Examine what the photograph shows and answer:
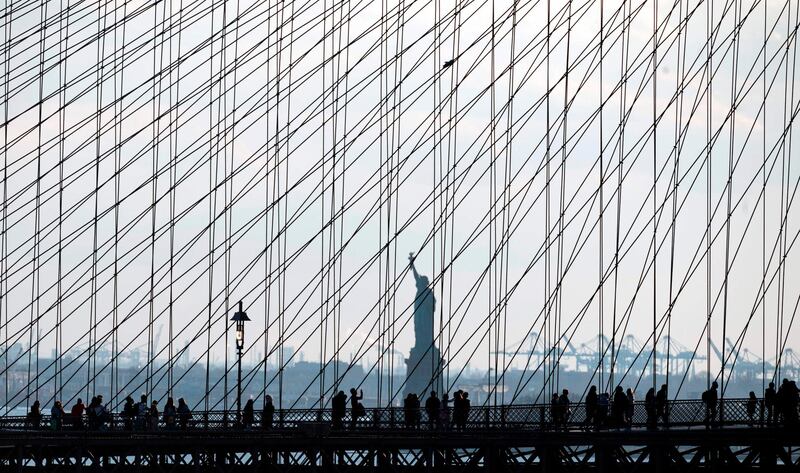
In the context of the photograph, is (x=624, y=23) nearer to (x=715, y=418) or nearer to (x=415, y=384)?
(x=715, y=418)

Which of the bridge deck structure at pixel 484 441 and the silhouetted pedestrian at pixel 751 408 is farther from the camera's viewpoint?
the silhouetted pedestrian at pixel 751 408

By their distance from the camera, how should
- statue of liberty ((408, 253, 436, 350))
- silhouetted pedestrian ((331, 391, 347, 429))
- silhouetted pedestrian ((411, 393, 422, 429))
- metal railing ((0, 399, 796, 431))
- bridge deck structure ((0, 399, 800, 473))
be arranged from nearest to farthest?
bridge deck structure ((0, 399, 800, 473)) → metal railing ((0, 399, 796, 431)) → silhouetted pedestrian ((411, 393, 422, 429)) → silhouetted pedestrian ((331, 391, 347, 429)) → statue of liberty ((408, 253, 436, 350))

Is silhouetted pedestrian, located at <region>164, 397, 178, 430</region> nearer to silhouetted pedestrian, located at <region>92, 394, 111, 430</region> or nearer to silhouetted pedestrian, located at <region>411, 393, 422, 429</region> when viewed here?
silhouetted pedestrian, located at <region>92, 394, 111, 430</region>

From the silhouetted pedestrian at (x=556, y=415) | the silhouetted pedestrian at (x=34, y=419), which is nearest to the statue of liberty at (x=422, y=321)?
the silhouetted pedestrian at (x=34, y=419)

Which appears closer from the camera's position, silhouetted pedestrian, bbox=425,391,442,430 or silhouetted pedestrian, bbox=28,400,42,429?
silhouetted pedestrian, bbox=425,391,442,430

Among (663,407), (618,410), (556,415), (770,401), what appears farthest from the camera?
(556,415)

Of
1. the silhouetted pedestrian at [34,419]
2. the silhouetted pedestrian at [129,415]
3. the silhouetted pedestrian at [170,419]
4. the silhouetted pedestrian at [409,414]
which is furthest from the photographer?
the silhouetted pedestrian at [34,419]

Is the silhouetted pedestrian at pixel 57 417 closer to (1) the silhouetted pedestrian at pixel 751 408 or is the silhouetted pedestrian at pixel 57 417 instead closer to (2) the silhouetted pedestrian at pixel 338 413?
(2) the silhouetted pedestrian at pixel 338 413

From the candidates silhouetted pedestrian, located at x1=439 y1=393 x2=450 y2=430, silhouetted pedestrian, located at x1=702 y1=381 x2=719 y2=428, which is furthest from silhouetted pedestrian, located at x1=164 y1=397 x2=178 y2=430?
silhouetted pedestrian, located at x1=702 y1=381 x2=719 y2=428

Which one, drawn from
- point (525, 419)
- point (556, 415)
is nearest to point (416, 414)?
point (525, 419)

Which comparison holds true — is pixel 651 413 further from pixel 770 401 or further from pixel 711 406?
pixel 770 401

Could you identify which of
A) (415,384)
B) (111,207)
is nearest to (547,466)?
(111,207)

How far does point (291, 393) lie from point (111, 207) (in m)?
170

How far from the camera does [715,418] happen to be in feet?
93.2
